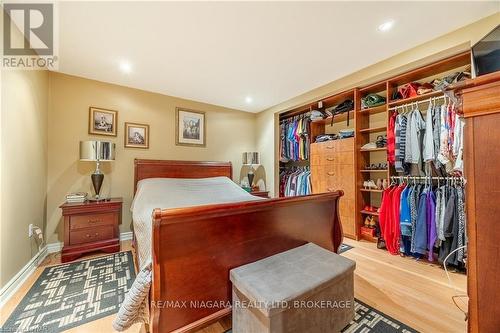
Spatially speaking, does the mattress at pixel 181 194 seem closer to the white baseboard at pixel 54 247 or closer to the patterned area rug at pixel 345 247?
the white baseboard at pixel 54 247

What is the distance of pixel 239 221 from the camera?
1376 millimetres

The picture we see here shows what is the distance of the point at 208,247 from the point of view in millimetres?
1238

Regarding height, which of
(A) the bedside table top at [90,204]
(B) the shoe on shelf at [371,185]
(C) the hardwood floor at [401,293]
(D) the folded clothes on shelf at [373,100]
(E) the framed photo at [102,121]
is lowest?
(C) the hardwood floor at [401,293]

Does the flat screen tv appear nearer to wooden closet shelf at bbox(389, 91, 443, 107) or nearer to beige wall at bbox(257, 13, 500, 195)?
beige wall at bbox(257, 13, 500, 195)

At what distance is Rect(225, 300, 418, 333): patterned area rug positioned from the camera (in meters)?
1.30

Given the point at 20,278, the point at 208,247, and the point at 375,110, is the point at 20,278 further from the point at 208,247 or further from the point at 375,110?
the point at 375,110

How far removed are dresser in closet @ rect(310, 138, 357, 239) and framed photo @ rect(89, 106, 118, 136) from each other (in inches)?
121

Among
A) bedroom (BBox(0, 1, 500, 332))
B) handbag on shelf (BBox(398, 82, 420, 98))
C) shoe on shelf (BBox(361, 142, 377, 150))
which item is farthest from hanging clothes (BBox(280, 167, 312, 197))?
handbag on shelf (BBox(398, 82, 420, 98))

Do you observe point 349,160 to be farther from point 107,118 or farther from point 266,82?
point 107,118

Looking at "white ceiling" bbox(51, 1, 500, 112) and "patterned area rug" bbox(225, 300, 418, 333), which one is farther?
"white ceiling" bbox(51, 1, 500, 112)

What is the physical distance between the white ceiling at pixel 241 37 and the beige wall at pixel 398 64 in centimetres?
8

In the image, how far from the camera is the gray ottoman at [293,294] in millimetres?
1012

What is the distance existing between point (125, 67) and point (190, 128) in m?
1.31

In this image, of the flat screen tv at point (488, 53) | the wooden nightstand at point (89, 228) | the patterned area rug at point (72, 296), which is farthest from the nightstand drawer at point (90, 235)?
the flat screen tv at point (488, 53)
